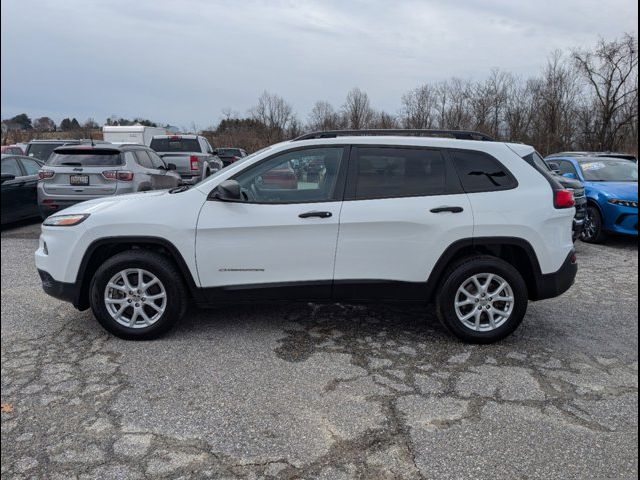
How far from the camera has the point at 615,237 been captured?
32.8ft

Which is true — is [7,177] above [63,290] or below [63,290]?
above

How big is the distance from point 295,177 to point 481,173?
Result: 5.29ft

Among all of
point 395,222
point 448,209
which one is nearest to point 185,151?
point 395,222

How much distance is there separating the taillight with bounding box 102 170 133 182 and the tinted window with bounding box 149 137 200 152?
8.51m

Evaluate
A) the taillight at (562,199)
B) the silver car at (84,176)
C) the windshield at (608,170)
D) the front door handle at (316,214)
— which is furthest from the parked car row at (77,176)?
the windshield at (608,170)

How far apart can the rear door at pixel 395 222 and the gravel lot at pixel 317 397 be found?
55cm

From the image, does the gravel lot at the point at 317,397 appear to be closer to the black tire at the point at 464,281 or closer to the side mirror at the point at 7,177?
A: the black tire at the point at 464,281

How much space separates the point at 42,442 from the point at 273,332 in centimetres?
209

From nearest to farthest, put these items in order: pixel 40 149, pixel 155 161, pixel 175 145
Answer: pixel 155 161 → pixel 40 149 → pixel 175 145

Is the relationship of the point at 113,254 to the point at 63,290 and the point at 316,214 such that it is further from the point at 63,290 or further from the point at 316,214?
the point at 316,214

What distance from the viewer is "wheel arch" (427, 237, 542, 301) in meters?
4.28

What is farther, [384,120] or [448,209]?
[384,120]

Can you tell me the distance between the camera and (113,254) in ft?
14.8

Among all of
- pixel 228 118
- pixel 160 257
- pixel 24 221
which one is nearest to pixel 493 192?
pixel 160 257
